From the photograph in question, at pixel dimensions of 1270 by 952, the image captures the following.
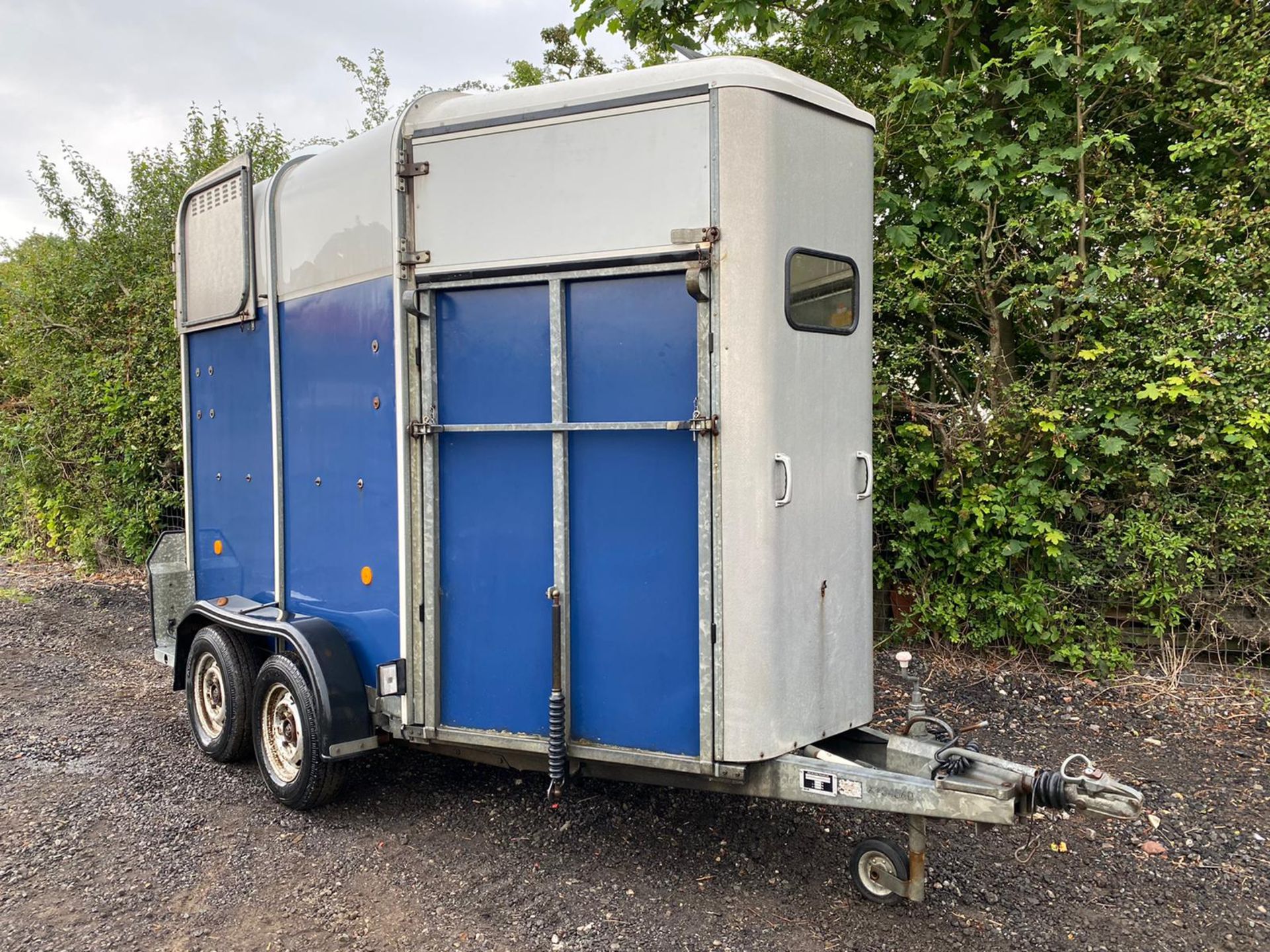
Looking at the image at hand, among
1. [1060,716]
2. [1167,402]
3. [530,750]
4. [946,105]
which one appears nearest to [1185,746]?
[1060,716]

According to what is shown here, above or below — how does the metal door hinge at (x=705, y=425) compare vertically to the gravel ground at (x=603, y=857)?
above

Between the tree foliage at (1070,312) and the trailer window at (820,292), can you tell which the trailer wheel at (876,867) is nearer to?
the trailer window at (820,292)

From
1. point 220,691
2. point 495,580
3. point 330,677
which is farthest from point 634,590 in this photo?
point 220,691

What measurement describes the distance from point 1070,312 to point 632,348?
3.38 meters

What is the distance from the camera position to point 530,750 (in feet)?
12.1

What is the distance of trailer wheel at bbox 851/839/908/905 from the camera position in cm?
→ 335

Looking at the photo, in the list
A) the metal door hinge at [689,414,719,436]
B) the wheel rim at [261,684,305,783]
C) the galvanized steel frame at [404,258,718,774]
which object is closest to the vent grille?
the galvanized steel frame at [404,258,718,774]

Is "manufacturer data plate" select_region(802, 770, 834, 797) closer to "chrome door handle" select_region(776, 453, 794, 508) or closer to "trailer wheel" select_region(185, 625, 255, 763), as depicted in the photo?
"chrome door handle" select_region(776, 453, 794, 508)

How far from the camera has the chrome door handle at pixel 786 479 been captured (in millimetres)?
3352

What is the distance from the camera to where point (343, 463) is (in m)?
4.35

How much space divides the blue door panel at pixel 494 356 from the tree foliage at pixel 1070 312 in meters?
3.13

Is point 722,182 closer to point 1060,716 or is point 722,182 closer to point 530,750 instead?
point 530,750

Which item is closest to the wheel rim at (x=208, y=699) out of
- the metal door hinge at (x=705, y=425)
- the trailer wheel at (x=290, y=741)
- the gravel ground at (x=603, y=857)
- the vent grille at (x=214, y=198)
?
the gravel ground at (x=603, y=857)

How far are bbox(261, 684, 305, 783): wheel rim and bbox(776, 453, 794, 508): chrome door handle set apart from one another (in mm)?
2509
